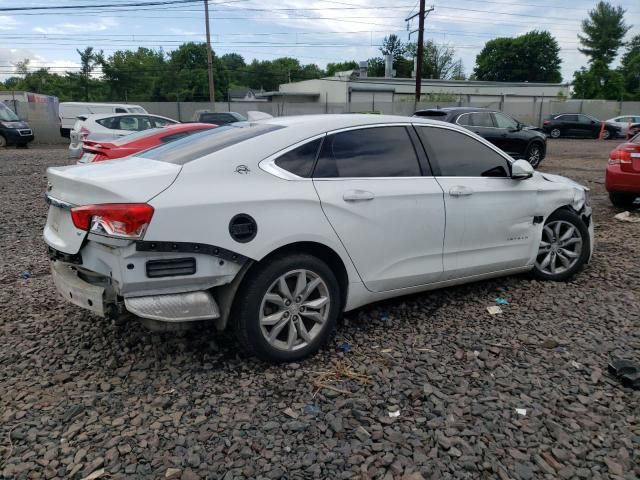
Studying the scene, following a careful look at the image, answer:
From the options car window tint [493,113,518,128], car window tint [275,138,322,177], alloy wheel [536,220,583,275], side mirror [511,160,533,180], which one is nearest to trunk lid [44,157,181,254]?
car window tint [275,138,322,177]

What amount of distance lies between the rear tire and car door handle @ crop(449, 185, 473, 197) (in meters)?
5.54

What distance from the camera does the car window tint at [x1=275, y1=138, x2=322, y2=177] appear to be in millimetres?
3297

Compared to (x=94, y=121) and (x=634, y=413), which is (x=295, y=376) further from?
(x=94, y=121)

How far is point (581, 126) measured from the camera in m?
30.0

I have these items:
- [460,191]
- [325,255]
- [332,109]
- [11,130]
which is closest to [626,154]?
[460,191]

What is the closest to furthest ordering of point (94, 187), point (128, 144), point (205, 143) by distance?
point (94, 187), point (205, 143), point (128, 144)

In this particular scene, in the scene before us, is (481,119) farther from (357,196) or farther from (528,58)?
(528,58)

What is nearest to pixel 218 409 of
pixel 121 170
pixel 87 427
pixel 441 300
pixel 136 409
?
pixel 136 409

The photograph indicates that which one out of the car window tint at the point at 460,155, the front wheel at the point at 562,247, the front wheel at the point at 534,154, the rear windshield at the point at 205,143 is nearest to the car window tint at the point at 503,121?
the front wheel at the point at 534,154

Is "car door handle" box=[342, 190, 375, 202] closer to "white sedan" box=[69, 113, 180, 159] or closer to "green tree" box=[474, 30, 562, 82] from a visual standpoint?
"white sedan" box=[69, 113, 180, 159]

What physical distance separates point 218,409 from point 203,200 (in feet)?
3.81

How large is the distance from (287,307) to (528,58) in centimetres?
9372

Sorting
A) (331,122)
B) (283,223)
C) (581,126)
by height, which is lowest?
(581,126)

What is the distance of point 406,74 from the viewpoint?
8631 cm
